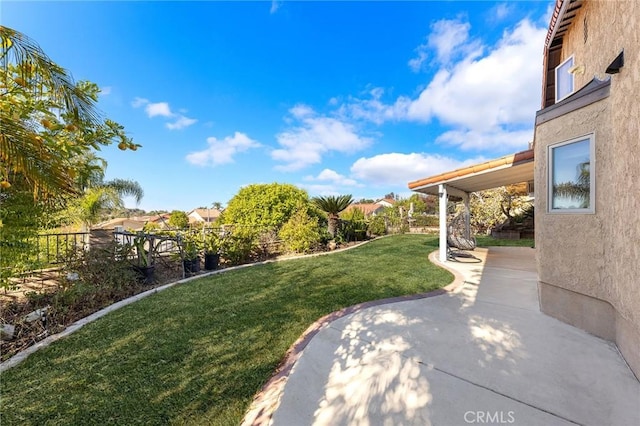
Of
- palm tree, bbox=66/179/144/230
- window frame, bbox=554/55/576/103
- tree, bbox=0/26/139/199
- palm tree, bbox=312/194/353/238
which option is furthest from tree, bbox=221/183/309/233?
window frame, bbox=554/55/576/103

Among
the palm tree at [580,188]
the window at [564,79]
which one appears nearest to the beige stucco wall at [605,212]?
the palm tree at [580,188]

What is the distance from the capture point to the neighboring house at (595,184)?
323cm

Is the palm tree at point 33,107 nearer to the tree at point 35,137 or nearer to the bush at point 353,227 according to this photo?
the tree at point 35,137

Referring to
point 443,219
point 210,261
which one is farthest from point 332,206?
point 210,261

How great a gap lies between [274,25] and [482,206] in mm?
19308

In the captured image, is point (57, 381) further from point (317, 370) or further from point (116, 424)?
point (317, 370)

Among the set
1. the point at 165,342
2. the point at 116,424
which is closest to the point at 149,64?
the point at 165,342

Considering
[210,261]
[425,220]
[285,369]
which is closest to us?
[285,369]

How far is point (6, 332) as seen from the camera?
4270mm

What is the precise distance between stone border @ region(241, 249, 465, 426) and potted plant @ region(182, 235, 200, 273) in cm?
627

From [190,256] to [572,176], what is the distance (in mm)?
10428

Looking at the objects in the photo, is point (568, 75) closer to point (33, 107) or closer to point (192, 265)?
point (33, 107)

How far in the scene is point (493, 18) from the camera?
12.6 metres

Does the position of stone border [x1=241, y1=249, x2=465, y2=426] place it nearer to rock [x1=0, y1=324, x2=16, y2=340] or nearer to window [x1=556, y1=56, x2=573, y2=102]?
rock [x1=0, y1=324, x2=16, y2=340]
